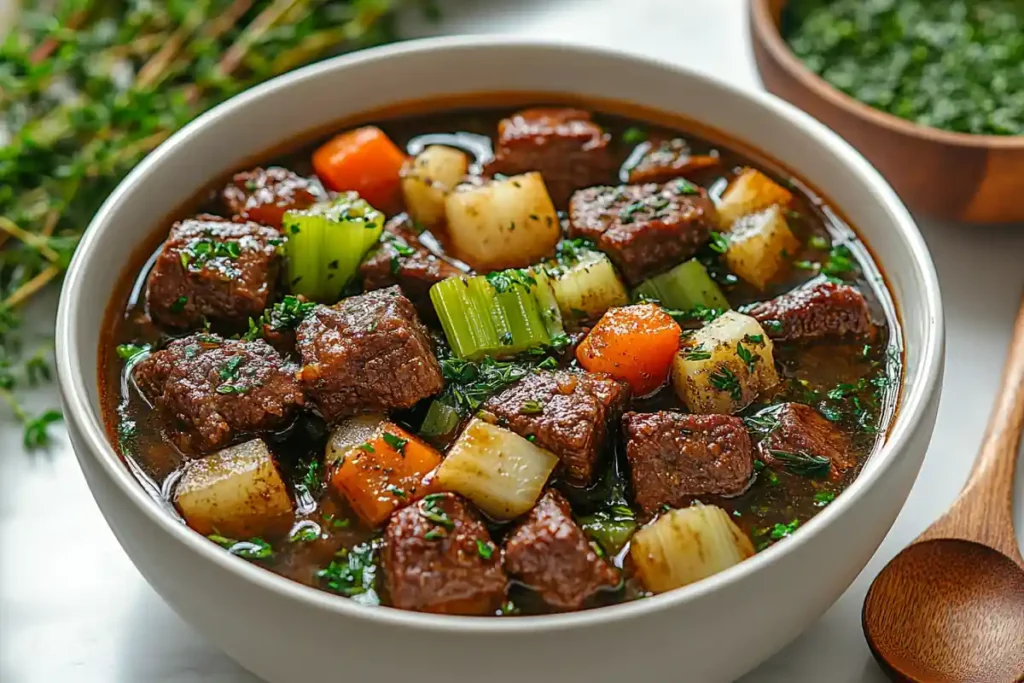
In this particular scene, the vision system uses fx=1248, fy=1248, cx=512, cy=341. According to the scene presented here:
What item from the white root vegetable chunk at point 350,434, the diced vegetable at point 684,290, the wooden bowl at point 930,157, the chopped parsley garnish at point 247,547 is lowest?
the wooden bowl at point 930,157

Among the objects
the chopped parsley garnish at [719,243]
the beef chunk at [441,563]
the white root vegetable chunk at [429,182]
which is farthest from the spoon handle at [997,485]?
the white root vegetable chunk at [429,182]

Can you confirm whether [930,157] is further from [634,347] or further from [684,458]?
[684,458]

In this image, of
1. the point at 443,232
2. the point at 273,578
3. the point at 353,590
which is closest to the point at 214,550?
the point at 273,578

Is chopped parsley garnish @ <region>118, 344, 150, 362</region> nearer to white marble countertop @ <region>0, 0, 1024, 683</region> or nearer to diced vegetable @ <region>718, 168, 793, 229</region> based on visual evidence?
white marble countertop @ <region>0, 0, 1024, 683</region>

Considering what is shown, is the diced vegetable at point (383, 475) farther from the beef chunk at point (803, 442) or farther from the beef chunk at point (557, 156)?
the beef chunk at point (557, 156)

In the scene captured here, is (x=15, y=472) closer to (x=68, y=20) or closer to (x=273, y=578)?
(x=273, y=578)

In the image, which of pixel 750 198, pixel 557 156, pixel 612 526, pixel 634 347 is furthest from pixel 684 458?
pixel 557 156
